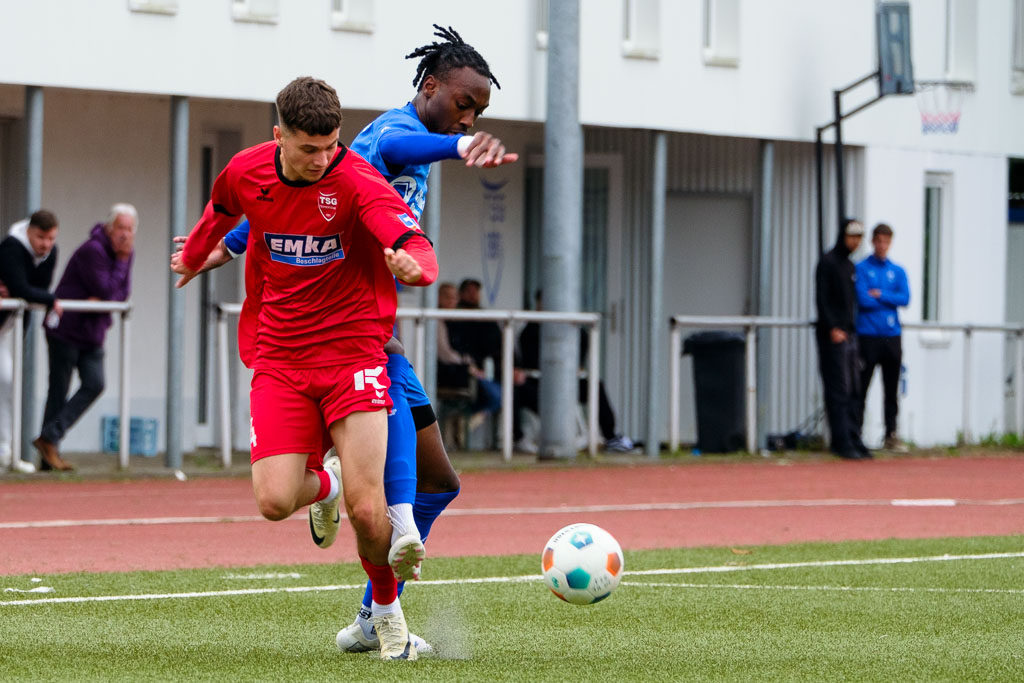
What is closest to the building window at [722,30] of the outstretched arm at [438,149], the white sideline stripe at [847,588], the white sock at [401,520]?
the white sideline stripe at [847,588]

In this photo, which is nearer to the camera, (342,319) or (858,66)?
(342,319)

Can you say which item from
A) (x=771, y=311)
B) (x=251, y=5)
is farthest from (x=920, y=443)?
(x=251, y=5)

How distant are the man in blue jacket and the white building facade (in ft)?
3.95

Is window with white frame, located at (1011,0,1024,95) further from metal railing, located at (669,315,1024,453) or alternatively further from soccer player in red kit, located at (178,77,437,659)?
soccer player in red kit, located at (178,77,437,659)

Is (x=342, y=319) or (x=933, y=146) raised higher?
(x=933, y=146)

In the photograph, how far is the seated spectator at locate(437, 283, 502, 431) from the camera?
18.0 m

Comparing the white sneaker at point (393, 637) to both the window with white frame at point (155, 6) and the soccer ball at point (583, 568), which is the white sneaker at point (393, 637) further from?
the window with white frame at point (155, 6)

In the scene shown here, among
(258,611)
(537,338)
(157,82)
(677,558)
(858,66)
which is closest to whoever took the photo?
(258,611)

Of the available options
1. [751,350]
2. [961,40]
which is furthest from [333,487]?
[961,40]

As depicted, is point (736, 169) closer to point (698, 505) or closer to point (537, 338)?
point (537, 338)

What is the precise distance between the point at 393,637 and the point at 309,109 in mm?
2057

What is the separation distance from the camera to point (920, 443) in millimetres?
20766

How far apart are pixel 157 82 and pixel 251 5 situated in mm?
1253

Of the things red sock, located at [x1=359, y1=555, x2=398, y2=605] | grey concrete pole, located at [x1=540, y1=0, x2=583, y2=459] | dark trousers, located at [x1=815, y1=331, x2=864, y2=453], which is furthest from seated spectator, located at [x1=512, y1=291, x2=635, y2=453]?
red sock, located at [x1=359, y1=555, x2=398, y2=605]
